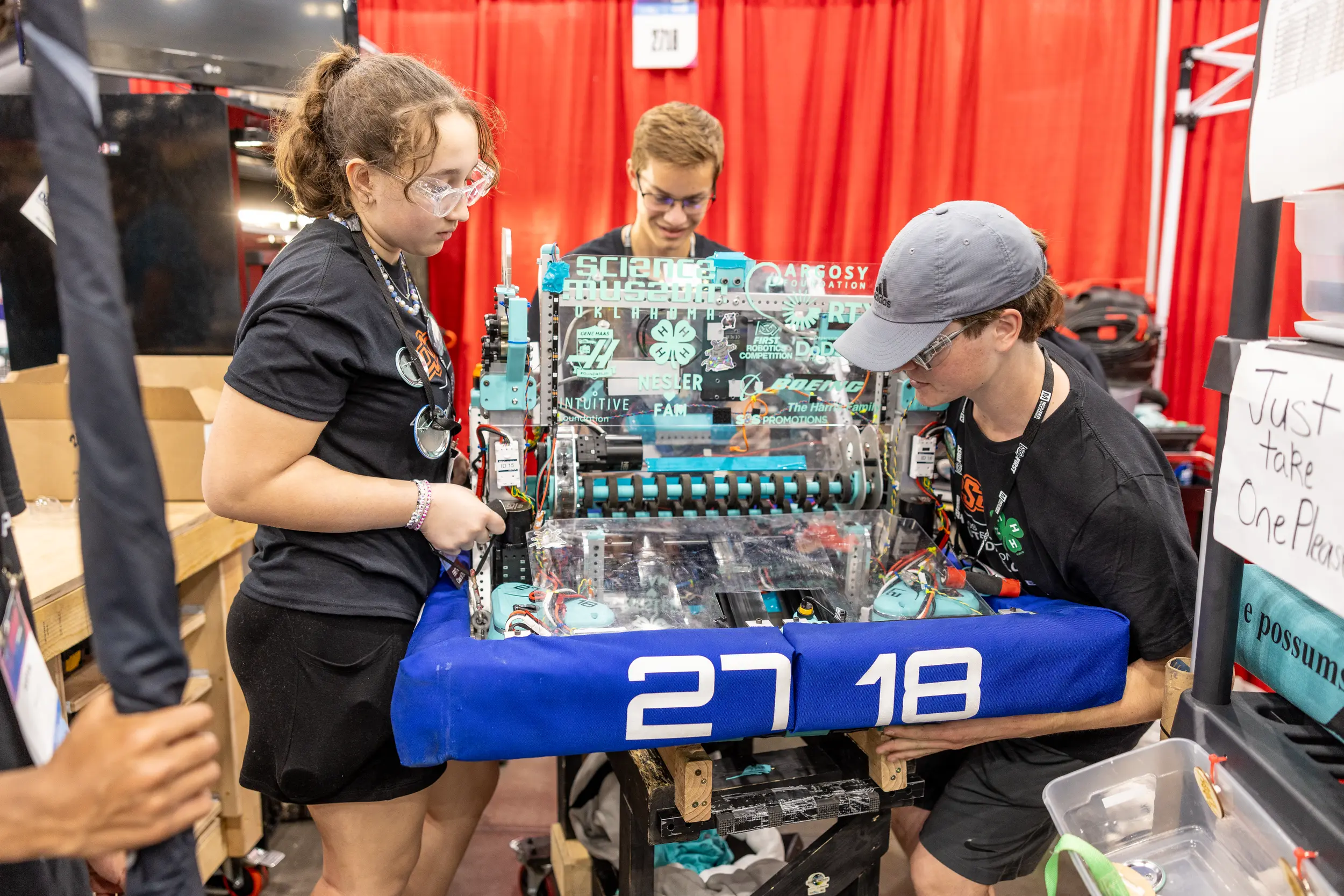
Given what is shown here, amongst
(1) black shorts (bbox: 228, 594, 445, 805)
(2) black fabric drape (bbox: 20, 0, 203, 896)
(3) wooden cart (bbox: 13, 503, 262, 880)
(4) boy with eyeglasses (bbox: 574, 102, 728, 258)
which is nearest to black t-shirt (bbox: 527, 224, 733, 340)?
(4) boy with eyeglasses (bbox: 574, 102, 728, 258)

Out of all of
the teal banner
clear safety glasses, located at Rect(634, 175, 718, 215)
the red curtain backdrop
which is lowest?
the teal banner

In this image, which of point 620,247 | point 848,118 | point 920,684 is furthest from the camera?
point 848,118

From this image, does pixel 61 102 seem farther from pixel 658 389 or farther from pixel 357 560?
pixel 658 389

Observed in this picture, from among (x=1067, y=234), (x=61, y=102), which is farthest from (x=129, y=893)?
(x=1067, y=234)

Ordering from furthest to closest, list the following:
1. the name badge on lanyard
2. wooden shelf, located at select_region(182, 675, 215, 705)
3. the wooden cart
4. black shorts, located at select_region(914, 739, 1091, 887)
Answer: wooden shelf, located at select_region(182, 675, 215, 705)
the wooden cart
black shorts, located at select_region(914, 739, 1091, 887)
the name badge on lanyard

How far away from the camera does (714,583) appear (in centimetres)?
152

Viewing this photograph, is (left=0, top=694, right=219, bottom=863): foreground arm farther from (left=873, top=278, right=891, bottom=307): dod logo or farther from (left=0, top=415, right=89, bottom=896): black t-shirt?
(left=873, top=278, right=891, bottom=307): dod logo

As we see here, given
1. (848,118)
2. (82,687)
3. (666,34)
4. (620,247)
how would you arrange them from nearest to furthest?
(82,687) → (620,247) → (666,34) → (848,118)

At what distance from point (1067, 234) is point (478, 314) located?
253 centimetres

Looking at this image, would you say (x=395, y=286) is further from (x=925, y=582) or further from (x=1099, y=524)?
(x=1099, y=524)

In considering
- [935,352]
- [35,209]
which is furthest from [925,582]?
[35,209]

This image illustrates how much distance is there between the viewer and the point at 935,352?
1.43 meters

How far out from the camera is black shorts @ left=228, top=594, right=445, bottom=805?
128 centimetres

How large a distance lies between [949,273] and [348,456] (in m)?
0.97
